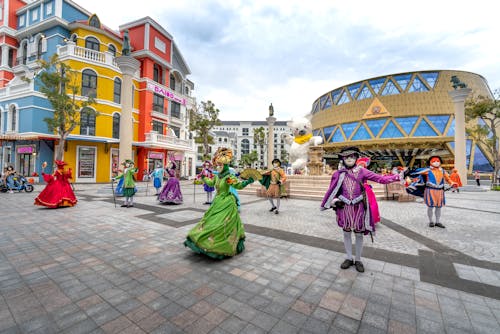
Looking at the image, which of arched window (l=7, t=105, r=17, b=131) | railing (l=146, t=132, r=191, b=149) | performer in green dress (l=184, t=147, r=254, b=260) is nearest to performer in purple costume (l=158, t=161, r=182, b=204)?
performer in green dress (l=184, t=147, r=254, b=260)

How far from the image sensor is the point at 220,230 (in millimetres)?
3879

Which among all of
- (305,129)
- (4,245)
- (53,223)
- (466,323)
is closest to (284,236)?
(466,323)

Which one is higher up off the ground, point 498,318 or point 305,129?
point 305,129

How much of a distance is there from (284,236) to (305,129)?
1436cm

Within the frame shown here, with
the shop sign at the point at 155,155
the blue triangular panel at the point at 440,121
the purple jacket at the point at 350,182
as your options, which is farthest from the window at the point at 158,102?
the blue triangular panel at the point at 440,121

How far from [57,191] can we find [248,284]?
9.03 meters

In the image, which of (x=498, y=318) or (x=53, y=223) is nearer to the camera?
(x=498, y=318)

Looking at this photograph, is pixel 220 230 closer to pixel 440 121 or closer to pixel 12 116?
pixel 12 116

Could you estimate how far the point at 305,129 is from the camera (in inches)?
720

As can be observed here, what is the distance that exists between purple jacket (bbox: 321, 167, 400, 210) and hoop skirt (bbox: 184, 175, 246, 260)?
170cm

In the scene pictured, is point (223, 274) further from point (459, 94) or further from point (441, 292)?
point (459, 94)

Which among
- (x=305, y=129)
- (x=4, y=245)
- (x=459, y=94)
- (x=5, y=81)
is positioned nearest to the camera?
(x=4, y=245)

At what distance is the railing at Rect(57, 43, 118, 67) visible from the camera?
1902 cm

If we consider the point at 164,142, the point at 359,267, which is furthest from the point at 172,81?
the point at 359,267
